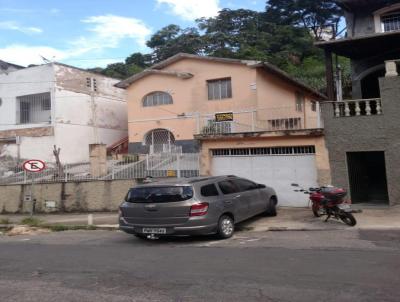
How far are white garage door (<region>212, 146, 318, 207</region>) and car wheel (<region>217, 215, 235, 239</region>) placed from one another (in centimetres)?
514

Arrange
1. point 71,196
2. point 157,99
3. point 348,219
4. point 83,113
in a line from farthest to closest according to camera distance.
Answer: point 83,113 < point 157,99 < point 71,196 < point 348,219

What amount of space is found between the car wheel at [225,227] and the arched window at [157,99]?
18459mm

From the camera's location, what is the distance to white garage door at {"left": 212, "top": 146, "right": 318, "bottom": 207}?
49.3 ft

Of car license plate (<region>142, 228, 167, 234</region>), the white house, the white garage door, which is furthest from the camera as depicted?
the white house

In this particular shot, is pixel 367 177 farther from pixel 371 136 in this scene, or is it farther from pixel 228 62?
pixel 228 62

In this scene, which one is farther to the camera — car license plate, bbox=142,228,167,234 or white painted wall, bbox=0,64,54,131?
white painted wall, bbox=0,64,54,131

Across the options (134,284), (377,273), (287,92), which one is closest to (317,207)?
(377,273)

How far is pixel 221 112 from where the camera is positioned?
2608 cm

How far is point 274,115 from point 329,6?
128 ft

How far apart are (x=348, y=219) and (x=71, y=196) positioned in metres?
12.4

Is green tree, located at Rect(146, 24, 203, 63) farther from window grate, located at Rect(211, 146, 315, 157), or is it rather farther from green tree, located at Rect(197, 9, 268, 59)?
window grate, located at Rect(211, 146, 315, 157)

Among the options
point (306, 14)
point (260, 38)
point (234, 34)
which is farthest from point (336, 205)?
point (306, 14)

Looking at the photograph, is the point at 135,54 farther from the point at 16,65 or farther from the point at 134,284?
the point at 134,284

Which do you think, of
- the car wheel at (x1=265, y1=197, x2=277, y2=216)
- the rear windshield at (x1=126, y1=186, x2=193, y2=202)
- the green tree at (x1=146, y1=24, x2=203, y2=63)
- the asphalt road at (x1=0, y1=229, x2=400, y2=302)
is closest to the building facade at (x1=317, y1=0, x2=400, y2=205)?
the car wheel at (x1=265, y1=197, x2=277, y2=216)
